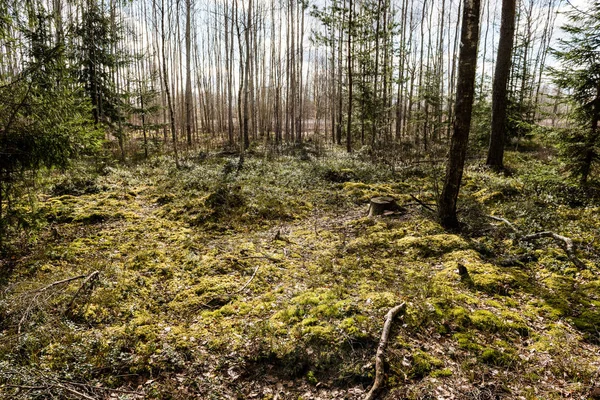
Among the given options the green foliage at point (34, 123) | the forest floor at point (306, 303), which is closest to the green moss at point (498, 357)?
A: the forest floor at point (306, 303)

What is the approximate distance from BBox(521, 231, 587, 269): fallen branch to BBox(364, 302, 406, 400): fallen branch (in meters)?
3.15

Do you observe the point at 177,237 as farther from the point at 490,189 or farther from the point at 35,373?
the point at 490,189

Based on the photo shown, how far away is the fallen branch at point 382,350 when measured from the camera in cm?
317

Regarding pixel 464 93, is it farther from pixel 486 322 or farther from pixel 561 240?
pixel 486 322

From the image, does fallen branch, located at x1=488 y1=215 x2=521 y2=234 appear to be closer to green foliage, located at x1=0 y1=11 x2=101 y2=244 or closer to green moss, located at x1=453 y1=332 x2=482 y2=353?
green moss, located at x1=453 y1=332 x2=482 y2=353

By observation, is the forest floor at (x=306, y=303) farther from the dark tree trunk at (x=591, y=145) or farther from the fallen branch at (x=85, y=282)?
the dark tree trunk at (x=591, y=145)

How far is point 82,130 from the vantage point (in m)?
6.11

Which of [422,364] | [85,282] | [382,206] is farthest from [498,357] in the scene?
[85,282]

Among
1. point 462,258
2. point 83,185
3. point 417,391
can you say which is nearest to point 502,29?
point 462,258

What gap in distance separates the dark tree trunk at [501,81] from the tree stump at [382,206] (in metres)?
5.15

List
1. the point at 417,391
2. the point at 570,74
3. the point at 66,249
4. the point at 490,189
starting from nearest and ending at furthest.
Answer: the point at 417,391
the point at 66,249
the point at 570,74
the point at 490,189

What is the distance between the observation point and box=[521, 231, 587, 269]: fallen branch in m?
4.99

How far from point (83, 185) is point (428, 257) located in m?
11.7

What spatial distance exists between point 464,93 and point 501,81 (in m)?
5.86
